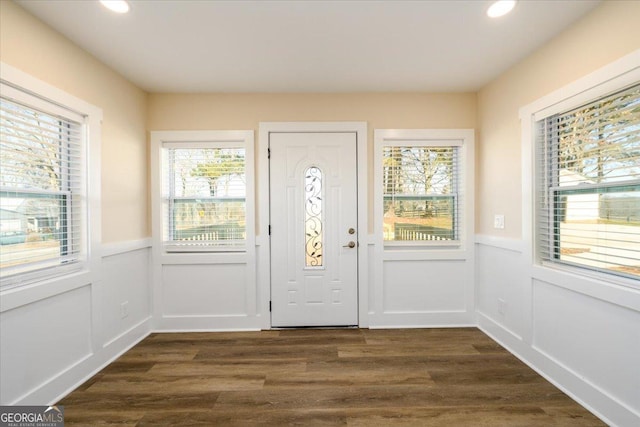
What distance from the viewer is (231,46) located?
2338mm

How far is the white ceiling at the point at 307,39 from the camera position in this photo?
191cm

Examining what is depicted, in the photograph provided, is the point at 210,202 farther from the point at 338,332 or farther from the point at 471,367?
the point at 471,367

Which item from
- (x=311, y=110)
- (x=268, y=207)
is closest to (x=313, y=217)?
(x=268, y=207)

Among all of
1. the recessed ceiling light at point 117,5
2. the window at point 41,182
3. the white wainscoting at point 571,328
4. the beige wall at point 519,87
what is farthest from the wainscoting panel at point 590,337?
the window at point 41,182

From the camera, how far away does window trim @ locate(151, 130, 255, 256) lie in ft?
10.6

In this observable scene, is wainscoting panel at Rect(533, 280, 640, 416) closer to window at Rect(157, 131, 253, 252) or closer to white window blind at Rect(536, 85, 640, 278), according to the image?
white window blind at Rect(536, 85, 640, 278)

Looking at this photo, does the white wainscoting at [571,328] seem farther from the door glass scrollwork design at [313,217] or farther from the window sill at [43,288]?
the window sill at [43,288]

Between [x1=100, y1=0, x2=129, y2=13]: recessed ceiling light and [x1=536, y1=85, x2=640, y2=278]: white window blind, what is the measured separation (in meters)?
3.06

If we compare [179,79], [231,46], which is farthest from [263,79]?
[179,79]

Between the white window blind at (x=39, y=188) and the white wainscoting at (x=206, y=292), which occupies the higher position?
the white window blind at (x=39, y=188)

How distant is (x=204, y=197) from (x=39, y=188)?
4.59ft

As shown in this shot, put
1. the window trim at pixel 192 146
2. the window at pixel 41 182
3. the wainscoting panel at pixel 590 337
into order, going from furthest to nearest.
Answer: the window trim at pixel 192 146
the window at pixel 41 182
the wainscoting panel at pixel 590 337

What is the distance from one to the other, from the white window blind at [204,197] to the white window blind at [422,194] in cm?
162

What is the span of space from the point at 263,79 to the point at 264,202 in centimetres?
122
